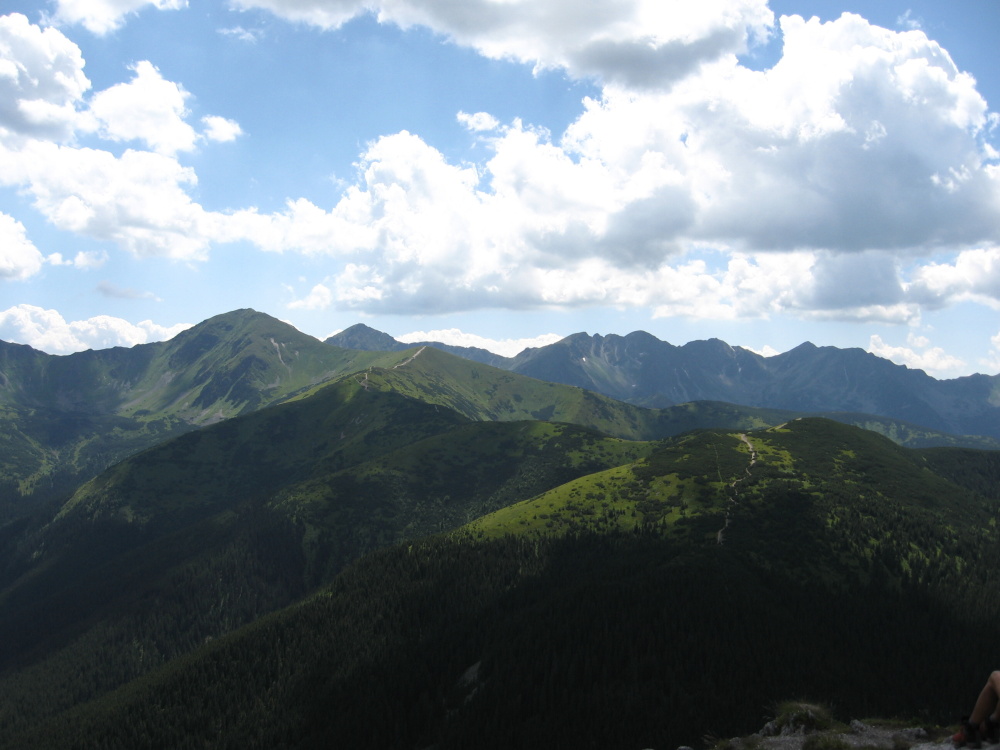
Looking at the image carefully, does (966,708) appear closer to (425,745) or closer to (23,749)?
(425,745)

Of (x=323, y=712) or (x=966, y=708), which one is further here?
(x=323, y=712)

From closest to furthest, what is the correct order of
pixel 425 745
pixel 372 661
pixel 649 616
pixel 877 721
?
pixel 877 721, pixel 425 745, pixel 649 616, pixel 372 661

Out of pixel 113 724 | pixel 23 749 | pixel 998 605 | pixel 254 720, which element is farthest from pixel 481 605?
pixel 998 605

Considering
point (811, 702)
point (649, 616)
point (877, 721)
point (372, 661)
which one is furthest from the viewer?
point (372, 661)

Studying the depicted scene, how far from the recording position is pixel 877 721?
102062mm

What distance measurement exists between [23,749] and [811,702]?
22640 cm

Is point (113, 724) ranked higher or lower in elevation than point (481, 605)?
lower

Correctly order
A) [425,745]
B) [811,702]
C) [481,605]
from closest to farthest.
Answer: [811,702] → [425,745] → [481,605]

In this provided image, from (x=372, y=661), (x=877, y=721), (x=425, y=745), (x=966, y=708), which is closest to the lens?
(x=877, y=721)

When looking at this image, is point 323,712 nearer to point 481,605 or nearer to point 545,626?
point 481,605

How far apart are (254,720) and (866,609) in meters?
190

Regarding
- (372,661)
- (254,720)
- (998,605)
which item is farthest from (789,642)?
(254,720)

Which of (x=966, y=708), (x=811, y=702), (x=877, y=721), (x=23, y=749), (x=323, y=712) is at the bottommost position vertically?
(x=23, y=749)

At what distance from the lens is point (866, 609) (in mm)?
181125
